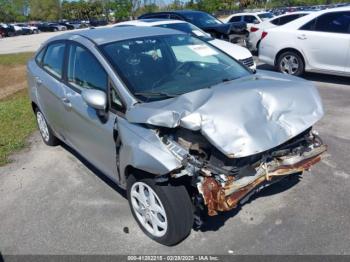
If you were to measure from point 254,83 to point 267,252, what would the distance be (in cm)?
149

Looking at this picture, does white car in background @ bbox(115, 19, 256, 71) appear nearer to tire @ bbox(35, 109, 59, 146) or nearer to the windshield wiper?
tire @ bbox(35, 109, 59, 146)

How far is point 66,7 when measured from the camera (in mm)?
98875

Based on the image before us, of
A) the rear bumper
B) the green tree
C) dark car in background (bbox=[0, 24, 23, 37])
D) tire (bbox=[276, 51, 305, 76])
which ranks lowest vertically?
the green tree

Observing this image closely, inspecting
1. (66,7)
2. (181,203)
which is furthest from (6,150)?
(66,7)

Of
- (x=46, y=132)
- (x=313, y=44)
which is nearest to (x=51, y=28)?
(x=313, y=44)

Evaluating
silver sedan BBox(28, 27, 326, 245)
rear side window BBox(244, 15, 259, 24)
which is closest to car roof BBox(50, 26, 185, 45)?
silver sedan BBox(28, 27, 326, 245)

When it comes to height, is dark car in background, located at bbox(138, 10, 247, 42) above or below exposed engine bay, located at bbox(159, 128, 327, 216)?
below

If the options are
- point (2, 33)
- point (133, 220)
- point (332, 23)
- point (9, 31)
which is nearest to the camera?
point (133, 220)

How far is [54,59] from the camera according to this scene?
478 cm

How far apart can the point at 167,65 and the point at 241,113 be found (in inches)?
46.3

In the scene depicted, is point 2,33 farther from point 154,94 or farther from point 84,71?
point 154,94

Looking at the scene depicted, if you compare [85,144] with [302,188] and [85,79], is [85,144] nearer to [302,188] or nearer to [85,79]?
[85,79]

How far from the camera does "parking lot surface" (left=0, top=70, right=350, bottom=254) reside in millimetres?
3266

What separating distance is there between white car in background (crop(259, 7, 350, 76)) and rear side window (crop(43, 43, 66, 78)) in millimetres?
5707
